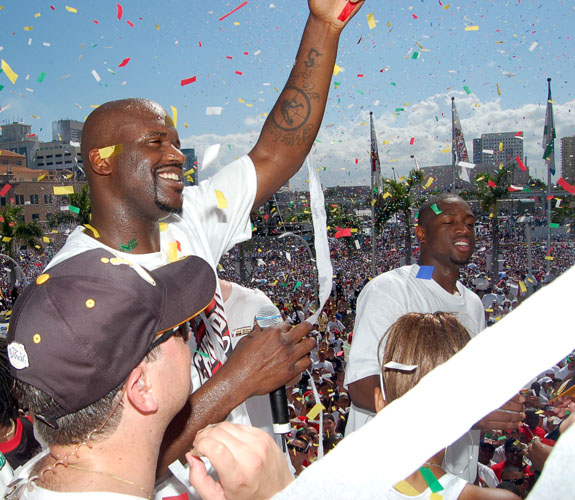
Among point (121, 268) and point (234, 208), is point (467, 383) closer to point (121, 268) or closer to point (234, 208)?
point (121, 268)

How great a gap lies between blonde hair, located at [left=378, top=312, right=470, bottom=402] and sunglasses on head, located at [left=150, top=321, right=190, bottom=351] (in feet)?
2.83

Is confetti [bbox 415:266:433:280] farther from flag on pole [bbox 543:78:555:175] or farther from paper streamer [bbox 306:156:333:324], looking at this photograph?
flag on pole [bbox 543:78:555:175]

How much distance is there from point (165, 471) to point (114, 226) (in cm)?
97

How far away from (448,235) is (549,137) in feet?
62.4

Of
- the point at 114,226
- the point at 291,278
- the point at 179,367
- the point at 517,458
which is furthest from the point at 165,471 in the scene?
the point at 291,278

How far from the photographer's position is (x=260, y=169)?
97.7 inches

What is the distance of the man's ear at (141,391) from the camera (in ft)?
4.09

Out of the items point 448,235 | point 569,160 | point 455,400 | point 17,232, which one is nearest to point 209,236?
point 455,400

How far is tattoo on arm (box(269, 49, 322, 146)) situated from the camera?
236 centimetres

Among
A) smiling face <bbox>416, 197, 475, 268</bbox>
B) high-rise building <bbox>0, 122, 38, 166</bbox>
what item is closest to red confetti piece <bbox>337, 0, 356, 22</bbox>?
smiling face <bbox>416, 197, 475, 268</bbox>

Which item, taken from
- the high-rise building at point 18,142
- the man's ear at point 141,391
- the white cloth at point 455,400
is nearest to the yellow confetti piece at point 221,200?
the man's ear at point 141,391

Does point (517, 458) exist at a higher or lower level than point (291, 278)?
higher

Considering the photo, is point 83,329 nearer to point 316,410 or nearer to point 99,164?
point 99,164

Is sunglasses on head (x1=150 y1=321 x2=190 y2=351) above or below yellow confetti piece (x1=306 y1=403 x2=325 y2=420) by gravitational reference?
above
